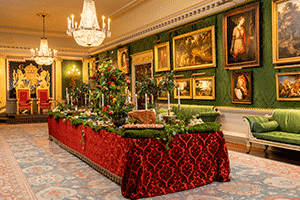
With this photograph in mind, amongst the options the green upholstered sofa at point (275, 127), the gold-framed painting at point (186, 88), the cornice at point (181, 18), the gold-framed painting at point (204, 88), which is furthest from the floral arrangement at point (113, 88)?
the gold-framed painting at point (186, 88)

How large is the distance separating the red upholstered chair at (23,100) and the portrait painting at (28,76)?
0.36m

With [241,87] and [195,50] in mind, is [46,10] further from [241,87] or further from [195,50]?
[241,87]

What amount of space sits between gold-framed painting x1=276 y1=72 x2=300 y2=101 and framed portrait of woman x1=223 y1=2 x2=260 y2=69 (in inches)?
29.2

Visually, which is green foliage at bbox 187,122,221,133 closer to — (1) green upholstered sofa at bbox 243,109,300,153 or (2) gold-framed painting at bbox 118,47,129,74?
(1) green upholstered sofa at bbox 243,109,300,153

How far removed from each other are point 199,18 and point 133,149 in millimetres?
6204

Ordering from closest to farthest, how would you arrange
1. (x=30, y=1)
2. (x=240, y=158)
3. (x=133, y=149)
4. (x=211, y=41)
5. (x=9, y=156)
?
(x=133, y=149), (x=240, y=158), (x=9, y=156), (x=211, y=41), (x=30, y=1)

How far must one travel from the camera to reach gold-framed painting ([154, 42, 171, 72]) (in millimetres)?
9785

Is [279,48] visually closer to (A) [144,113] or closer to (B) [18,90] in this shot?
(A) [144,113]

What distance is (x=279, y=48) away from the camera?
620cm

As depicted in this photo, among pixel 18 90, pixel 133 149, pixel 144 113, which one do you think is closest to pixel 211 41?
pixel 144 113

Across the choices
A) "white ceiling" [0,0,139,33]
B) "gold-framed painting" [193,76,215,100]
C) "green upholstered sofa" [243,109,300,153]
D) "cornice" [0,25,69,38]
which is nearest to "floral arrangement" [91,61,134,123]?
"green upholstered sofa" [243,109,300,153]

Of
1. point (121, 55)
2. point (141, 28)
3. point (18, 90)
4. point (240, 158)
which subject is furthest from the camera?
A: point (18, 90)

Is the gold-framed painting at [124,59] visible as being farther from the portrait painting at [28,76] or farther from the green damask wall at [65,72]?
the portrait painting at [28,76]

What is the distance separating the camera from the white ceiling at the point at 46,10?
35.1ft
